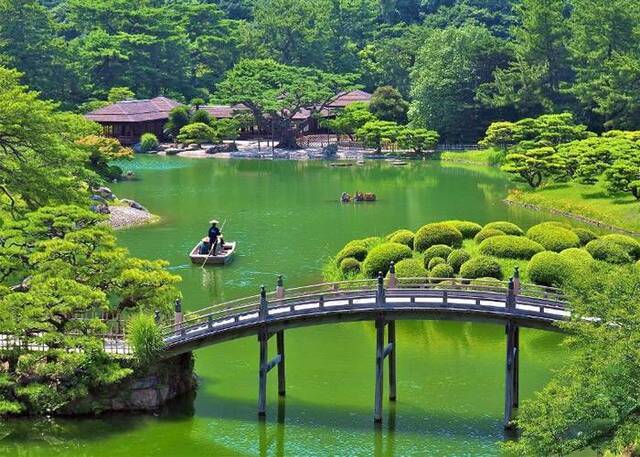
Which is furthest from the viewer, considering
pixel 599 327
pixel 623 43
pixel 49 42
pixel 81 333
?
pixel 49 42

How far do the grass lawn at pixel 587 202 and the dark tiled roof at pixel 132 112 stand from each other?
135 feet

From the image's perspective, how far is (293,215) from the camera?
65875mm

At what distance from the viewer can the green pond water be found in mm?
29625

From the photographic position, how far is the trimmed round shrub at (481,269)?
42875mm

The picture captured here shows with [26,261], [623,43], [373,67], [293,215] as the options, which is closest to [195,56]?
[373,67]

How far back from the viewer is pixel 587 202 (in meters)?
65.8

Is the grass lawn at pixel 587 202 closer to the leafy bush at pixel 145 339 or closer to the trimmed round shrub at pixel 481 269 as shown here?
the trimmed round shrub at pixel 481 269

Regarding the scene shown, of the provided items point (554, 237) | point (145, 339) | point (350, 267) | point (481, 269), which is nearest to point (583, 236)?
point (554, 237)

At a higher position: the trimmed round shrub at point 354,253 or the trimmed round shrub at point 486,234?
the trimmed round shrub at point 486,234

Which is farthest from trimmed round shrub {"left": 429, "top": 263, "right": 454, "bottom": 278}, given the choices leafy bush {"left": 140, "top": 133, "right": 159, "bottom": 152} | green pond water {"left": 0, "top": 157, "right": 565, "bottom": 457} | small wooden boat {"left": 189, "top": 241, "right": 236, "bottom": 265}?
leafy bush {"left": 140, "top": 133, "right": 159, "bottom": 152}

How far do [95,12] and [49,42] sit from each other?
12899 millimetres

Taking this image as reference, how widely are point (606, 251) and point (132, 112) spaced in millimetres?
64183

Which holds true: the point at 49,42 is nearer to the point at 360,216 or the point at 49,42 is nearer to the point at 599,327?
the point at 360,216

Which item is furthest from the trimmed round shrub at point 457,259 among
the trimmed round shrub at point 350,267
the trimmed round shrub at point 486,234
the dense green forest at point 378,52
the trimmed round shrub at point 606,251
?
the dense green forest at point 378,52
